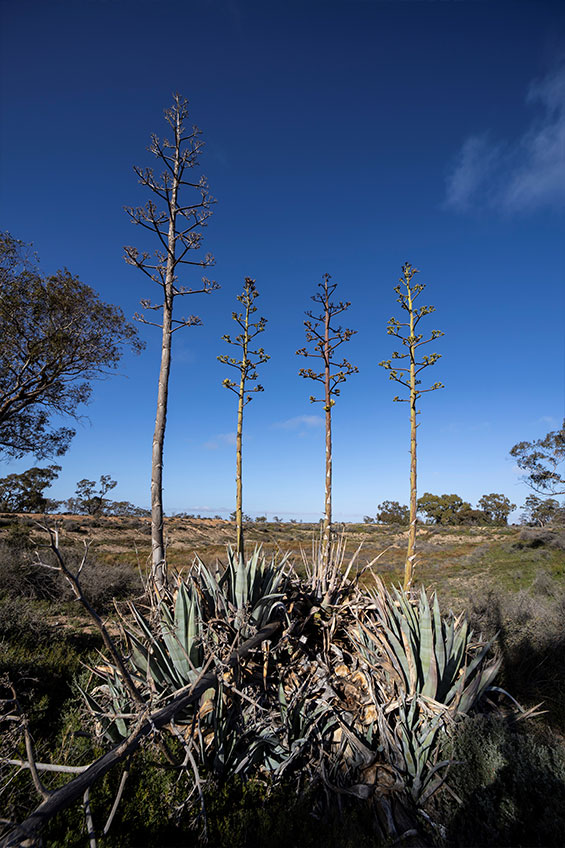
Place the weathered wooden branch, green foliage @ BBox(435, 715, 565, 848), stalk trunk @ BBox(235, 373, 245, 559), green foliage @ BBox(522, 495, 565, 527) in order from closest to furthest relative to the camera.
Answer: the weathered wooden branch
green foliage @ BBox(435, 715, 565, 848)
stalk trunk @ BBox(235, 373, 245, 559)
green foliage @ BBox(522, 495, 565, 527)

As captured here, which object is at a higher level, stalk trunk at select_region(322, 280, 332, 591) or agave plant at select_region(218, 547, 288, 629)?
stalk trunk at select_region(322, 280, 332, 591)

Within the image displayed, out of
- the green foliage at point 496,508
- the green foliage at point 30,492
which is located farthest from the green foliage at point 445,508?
the green foliage at point 30,492

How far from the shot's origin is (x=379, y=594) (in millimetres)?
3506

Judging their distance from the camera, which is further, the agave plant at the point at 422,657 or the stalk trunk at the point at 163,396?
the stalk trunk at the point at 163,396

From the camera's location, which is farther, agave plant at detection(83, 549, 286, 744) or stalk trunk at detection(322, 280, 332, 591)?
stalk trunk at detection(322, 280, 332, 591)

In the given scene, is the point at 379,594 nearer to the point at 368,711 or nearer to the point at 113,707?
the point at 368,711

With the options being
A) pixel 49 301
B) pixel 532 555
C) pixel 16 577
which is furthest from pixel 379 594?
pixel 532 555

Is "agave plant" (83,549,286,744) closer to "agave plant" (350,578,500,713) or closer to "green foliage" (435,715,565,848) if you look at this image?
"agave plant" (350,578,500,713)

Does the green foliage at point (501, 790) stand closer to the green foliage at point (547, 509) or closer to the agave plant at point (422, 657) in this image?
the agave plant at point (422, 657)

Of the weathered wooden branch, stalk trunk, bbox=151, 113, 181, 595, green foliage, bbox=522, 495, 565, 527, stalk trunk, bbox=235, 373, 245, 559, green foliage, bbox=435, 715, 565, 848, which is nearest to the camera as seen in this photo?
the weathered wooden branch

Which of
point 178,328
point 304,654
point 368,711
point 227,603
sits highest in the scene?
point 178,328

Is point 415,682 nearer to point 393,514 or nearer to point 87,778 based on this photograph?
point 87,778

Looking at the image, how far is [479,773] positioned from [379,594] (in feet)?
4.28

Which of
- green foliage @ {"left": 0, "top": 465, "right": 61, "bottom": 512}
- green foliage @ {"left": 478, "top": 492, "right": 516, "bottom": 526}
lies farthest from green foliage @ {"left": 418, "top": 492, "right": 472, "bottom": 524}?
green foliage @ {"left": 0, "top": 465, "right": 61, "bottom": 512}
